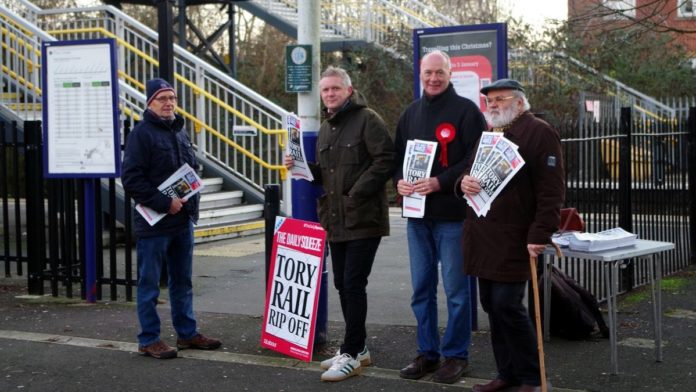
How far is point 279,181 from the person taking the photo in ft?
47.8

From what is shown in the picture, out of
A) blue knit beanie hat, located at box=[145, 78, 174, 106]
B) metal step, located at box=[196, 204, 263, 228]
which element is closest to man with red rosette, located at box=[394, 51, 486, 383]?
blue knit beanie hat, located at box=[145, 78, 174, 106]

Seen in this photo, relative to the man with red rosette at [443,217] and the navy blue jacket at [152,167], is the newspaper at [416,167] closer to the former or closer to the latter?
the man with red rosette at [443,217]

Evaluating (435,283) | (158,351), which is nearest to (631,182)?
(435,283)

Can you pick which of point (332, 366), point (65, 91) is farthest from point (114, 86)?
point (332, 366)

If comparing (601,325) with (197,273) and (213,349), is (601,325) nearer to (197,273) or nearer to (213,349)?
(213,349)

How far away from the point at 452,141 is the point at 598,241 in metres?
1.11

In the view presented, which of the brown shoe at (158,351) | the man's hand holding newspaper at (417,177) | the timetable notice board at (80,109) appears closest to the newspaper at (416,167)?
the man's hand holding newspaper at (417,177)

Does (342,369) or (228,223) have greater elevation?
(228,223)

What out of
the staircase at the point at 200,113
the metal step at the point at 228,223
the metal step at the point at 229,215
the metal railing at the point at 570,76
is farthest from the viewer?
the metal railing at the point at 570,76

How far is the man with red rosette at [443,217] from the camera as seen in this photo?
5.78 metres

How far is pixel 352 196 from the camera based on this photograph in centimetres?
595

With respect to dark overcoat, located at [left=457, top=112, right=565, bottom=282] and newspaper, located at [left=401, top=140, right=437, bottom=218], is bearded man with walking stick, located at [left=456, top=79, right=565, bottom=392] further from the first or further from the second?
newspaper, located at [left=401, top=140, right=437, bottom=218]

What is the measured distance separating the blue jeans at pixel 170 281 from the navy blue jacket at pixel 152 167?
0.10 meters

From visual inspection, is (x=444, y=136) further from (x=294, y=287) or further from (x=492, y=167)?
(x=294, y=287)
